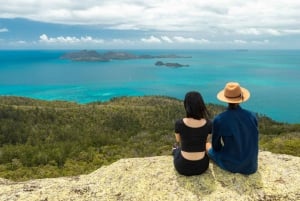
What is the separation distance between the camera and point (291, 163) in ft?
29.3

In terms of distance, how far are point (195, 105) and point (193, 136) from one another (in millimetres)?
751

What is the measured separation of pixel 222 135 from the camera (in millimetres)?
7641

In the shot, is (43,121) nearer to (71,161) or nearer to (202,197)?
(71,161)

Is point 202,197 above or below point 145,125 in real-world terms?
above

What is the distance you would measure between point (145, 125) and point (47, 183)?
98843 millimetres

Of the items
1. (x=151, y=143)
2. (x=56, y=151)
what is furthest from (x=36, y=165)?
(x=151, y=143)

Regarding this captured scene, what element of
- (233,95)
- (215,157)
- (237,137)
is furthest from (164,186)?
(233,95)

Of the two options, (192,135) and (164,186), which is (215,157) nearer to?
(192,135)

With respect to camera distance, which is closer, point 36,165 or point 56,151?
point 36,165

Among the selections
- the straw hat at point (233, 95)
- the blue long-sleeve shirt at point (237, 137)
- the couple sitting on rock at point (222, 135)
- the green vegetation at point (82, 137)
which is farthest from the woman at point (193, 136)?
the green vegetation at point (82, 137)

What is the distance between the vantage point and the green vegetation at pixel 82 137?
5984 cm

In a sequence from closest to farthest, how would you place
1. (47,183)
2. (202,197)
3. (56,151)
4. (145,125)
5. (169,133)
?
(202,197)
(47,183)
(56,151)
(169,133)
(145,125)

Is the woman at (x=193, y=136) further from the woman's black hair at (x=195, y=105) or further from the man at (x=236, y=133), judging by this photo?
the man at (x=236, y=133)

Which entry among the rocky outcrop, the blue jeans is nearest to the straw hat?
the blue jeans
